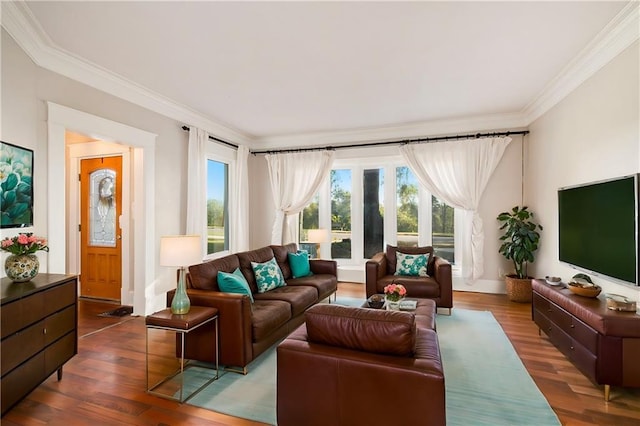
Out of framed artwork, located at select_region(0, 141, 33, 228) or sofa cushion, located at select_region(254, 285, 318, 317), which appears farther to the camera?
sofa cushion, located at select_region(254, 285, 318, 317)

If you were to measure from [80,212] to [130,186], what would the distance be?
1232mm

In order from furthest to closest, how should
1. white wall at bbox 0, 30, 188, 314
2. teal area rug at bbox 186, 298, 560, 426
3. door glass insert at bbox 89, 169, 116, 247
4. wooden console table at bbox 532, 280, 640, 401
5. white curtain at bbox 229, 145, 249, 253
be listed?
white curtain at bbox 229, 145, 249, 253 → door glass insert at bbox 89, 169, 116, 247 → white wall at bbox 0, 30, 188, 314 → wooden console table at bbox 532, 280, 640, 401 → teal area rug at bbox 186, 298, 560, 426

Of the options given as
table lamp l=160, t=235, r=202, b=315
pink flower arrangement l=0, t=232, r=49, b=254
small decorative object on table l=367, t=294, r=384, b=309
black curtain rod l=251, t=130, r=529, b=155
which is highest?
black curtain rod l=251, t=130, r=529, b=155

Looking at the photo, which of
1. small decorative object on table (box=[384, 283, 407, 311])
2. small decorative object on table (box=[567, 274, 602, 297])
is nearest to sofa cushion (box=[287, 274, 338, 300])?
small decorative object on table (box=[384, 283, 407, 311])

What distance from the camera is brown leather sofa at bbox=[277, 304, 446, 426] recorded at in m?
1.49

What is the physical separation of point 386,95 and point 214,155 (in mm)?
3070

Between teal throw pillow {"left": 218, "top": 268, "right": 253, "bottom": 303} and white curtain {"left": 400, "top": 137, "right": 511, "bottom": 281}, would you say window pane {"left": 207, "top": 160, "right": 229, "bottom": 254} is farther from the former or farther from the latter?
white curtain {"left": 400, "top": 137, "right": 511, "bottom": 281}

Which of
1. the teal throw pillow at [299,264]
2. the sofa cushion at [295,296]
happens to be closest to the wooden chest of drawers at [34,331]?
the sofa cushion at [295,296]

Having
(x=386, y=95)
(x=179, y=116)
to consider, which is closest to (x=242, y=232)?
Answer: (x=179, y=116)

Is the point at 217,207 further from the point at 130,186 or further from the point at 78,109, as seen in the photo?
the point at 78,109

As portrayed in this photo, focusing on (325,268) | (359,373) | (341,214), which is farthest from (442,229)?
(359,373)

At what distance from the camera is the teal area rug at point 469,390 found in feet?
6.86

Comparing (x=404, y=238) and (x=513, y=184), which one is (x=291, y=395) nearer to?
(x=404, y=238)

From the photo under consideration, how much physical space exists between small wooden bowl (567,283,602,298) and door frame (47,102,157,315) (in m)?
4.69
